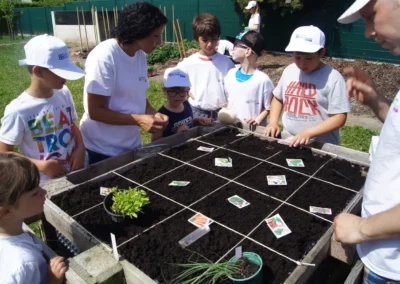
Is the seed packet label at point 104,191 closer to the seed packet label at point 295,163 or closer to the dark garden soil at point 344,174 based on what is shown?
the seed packet label at point 295,163

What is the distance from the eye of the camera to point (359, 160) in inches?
100

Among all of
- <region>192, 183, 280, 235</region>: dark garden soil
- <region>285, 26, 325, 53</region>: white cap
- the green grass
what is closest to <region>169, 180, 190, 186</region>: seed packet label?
<region>192, 183, 280, 235</region>: dark garden soil

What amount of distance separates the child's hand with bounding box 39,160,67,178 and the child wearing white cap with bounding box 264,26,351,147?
5.74 ft

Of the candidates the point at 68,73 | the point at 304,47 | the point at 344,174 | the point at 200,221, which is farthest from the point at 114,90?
the point at 344,174

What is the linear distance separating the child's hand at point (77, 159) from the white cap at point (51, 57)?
55 cm

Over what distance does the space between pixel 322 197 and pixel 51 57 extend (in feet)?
6.16

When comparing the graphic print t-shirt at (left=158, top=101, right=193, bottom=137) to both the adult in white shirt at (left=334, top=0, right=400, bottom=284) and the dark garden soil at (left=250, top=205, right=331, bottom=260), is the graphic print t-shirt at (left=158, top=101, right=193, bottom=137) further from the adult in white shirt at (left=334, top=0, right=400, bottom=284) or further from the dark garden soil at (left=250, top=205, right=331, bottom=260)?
the adult in white shirt at (left=334, top=0, right=400, bottom=284)

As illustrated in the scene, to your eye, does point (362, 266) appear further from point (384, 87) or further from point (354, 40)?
point (354, 40)

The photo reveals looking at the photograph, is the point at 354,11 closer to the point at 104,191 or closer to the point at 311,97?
the point at 311,97

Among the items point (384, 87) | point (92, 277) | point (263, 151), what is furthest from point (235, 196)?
point (384, 87)

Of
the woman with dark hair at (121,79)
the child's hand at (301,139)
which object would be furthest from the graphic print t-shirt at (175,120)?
the child's hand at (301,139)

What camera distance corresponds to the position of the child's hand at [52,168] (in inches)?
→ 79.7

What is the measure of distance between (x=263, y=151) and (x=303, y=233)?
1.06 meters

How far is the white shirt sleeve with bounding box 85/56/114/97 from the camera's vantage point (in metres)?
2.15
